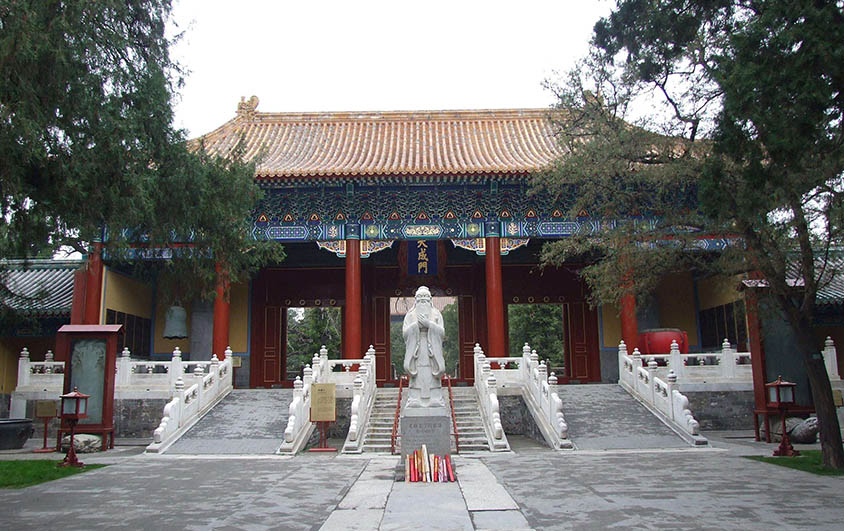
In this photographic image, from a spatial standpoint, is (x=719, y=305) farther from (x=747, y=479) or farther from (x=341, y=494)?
(x=341, y=494)

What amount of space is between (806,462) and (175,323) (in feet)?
41.8

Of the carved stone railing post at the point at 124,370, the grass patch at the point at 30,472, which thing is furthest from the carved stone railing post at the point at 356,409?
the carved stone railing post at the point at 124,370

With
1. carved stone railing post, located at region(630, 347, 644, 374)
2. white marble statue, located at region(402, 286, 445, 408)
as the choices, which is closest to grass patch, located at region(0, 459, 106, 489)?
white marble statue, located at region(402, 286, 445, 408)

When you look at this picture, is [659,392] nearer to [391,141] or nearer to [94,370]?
[94,370]

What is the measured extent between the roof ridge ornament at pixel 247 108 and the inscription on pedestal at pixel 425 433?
13926 millimetres

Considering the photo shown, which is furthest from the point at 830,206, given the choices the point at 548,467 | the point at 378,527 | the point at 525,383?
the point at 525,383

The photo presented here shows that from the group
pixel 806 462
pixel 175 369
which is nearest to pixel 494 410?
pixel 806 462

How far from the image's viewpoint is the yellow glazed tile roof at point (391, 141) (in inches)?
635

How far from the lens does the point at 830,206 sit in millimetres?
7379

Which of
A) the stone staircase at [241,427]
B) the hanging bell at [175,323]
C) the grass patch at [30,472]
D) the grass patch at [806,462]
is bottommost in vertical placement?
the grass patch at [806,462]

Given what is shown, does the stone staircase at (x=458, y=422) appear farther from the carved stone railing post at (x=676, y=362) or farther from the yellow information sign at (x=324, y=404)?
the carved stone railing post at (x=676, y=362)

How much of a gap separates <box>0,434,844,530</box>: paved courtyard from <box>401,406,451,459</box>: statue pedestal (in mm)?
368

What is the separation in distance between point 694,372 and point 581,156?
20.2ft

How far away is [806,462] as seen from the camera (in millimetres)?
8703
